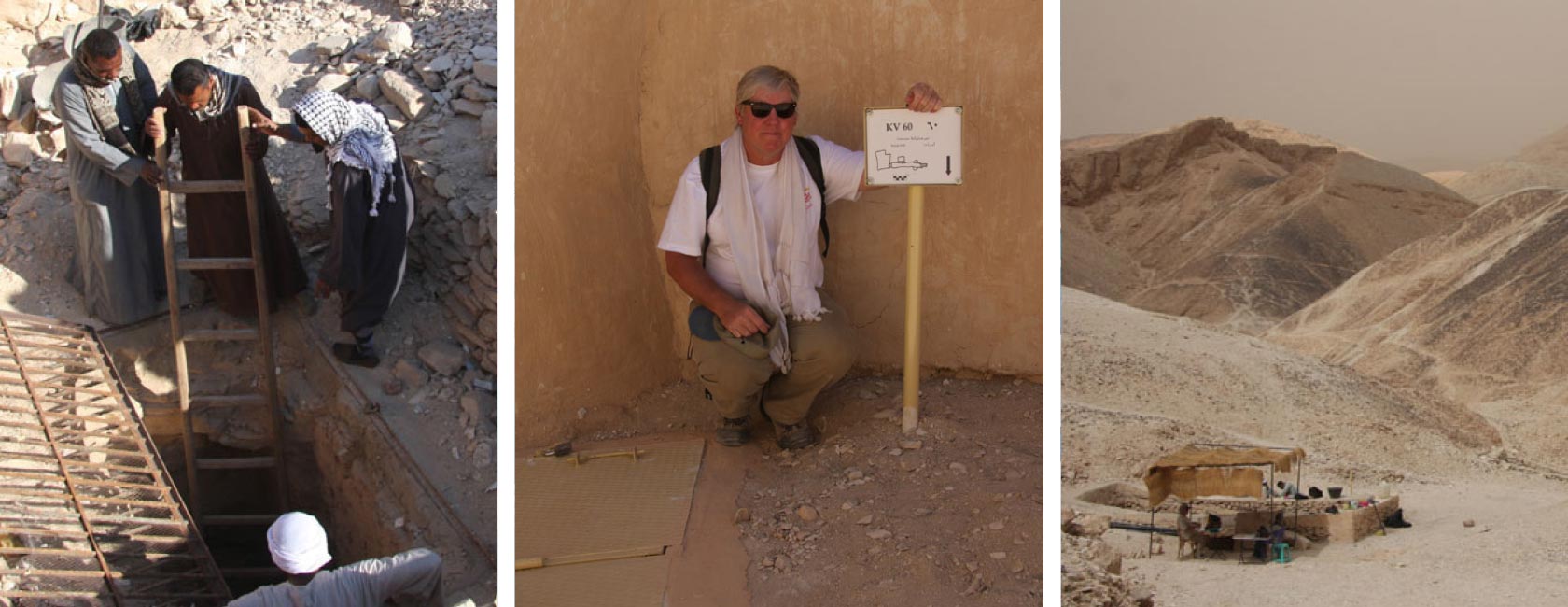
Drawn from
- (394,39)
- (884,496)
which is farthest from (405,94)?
(884,496)

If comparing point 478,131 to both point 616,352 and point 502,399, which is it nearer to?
point 616,352

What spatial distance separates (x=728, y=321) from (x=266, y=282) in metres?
2.73

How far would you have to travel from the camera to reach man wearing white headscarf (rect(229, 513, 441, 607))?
11.3 feet

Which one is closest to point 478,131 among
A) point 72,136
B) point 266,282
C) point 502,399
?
point 266,282

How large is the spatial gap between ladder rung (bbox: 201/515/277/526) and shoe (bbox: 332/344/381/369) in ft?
2.73

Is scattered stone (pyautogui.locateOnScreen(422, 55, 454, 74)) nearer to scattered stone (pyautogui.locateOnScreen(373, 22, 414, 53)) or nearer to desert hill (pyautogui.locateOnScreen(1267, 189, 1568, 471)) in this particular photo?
scattered stone (pyautogui.locateOnScreen(373, 22, 414, 53))

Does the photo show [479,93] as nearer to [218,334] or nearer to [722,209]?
[218,334]

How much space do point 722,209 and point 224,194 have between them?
2.71 metres

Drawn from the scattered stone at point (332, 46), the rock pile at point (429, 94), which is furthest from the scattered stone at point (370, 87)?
the scattered stone at point (332, 46)

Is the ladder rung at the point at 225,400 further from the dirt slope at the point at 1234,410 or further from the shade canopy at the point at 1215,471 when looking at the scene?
the shade canopy at the point at 1215,471

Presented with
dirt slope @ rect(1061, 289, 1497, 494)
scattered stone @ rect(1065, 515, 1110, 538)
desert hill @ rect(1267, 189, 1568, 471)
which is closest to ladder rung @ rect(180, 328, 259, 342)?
dirt slope @ rect(1061, 289, 1497, 494)

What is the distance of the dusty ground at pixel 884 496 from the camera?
289 centimetres

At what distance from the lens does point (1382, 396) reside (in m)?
3.89

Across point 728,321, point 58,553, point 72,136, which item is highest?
point 72,136
